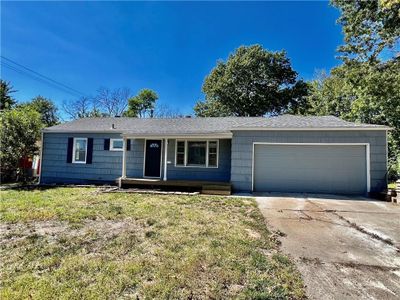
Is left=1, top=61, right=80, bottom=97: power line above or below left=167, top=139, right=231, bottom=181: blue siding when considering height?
above

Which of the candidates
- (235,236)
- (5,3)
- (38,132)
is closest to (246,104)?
(38,132)

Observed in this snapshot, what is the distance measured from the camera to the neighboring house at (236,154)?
30.7 feet

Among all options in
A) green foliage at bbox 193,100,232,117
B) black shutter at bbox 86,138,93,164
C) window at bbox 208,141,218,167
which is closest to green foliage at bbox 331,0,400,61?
window at bbox 208,141,218,167

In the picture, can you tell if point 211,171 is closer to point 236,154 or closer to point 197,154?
point 197,154

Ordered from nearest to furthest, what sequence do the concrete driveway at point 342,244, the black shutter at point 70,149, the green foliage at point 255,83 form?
the concrete driveway at point 342,244
the black shutter at point 70,149
the green foliage at point 255,83

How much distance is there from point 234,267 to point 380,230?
361cm

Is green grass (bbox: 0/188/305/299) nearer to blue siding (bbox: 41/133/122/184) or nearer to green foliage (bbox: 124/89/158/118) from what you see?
blue siding (bbox: 41/133/122/184)

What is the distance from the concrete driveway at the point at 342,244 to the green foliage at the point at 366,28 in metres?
7.76

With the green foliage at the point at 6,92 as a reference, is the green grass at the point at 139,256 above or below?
below

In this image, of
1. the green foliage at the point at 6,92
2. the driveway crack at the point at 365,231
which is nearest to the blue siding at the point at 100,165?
the driveway crack at the point at 365,231

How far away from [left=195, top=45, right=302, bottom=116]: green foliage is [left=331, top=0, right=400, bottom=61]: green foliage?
1136 centimetres

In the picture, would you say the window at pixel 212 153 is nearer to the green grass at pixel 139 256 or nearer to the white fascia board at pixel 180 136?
the white fascia board at pixel 180 136

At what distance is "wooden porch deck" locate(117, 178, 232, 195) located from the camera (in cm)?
969

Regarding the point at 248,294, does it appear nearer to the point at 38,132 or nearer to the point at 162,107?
the point at 38,132
